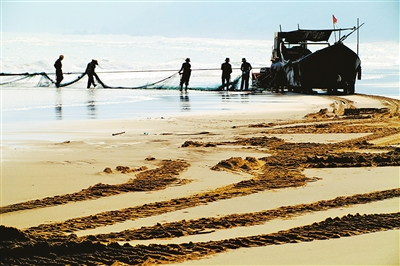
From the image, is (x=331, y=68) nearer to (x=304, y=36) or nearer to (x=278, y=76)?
(x=278, y=76)

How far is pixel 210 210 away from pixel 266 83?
22.9 m

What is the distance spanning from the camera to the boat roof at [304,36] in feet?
86.0

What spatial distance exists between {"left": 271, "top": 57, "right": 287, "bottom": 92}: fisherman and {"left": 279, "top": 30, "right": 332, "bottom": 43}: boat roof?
98cm

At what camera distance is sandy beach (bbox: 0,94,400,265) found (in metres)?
3.92

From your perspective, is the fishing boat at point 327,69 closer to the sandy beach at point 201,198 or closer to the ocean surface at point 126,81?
the ocean surface at point 126,81

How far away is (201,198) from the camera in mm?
5395

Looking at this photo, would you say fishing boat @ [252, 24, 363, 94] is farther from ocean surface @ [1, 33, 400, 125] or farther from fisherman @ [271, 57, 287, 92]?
ocean surface @ [1, 33, 400, 125]

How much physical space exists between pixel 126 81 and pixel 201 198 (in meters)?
33.8

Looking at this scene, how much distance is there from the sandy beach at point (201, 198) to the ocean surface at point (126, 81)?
14.6 ft

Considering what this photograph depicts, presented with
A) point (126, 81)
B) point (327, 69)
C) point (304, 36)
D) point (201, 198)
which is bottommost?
point (201, 198)

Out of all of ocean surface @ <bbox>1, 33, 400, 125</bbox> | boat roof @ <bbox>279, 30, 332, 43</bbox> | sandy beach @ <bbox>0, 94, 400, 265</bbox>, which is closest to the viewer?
sandy beach @ <bbox>0, 94, 400, 265</bbox>

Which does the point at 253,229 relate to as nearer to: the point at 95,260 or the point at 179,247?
the point at 179,247

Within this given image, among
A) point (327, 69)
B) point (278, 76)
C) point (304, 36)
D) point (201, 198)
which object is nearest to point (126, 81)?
point (278, 76)

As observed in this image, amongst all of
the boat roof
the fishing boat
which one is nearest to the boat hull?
the fishing boat
